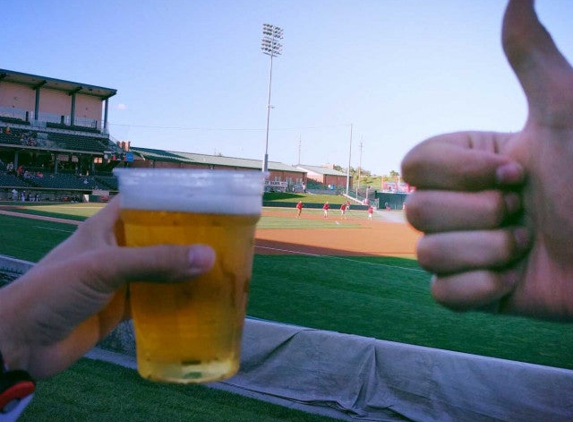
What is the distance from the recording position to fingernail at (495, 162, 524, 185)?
1102mm

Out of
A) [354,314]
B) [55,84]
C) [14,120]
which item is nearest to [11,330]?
[354,314]

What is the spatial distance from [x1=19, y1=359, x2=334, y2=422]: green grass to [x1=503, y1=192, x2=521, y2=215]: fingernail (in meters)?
3.70

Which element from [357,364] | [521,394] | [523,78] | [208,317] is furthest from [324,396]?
[523,78]

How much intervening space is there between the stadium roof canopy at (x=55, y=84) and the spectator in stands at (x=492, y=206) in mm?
51419

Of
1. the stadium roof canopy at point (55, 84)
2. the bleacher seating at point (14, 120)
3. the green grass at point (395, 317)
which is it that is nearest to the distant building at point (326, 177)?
the stadium roof canopy at point (55, 84)

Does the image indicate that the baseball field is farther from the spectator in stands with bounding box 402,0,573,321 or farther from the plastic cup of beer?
the spectator in stands with bounding box 402,0,573,321

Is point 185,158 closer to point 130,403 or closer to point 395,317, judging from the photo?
point 395,317

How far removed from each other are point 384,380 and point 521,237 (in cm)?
419

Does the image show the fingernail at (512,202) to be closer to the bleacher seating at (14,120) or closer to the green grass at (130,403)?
the green grass at (130,403)

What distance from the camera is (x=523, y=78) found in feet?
3.39

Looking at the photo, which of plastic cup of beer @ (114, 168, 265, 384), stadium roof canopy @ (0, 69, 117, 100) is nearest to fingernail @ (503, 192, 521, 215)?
plastic cup of beer @ (114, 168, 265, 384)

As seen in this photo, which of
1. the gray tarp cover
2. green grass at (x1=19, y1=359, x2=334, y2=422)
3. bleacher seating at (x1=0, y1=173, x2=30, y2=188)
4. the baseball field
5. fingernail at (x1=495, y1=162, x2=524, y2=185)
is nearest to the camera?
fingernail at (x1=495, y1=162, x2=524, y2=185)

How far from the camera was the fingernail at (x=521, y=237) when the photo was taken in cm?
116

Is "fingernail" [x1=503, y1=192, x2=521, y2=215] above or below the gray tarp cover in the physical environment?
above
